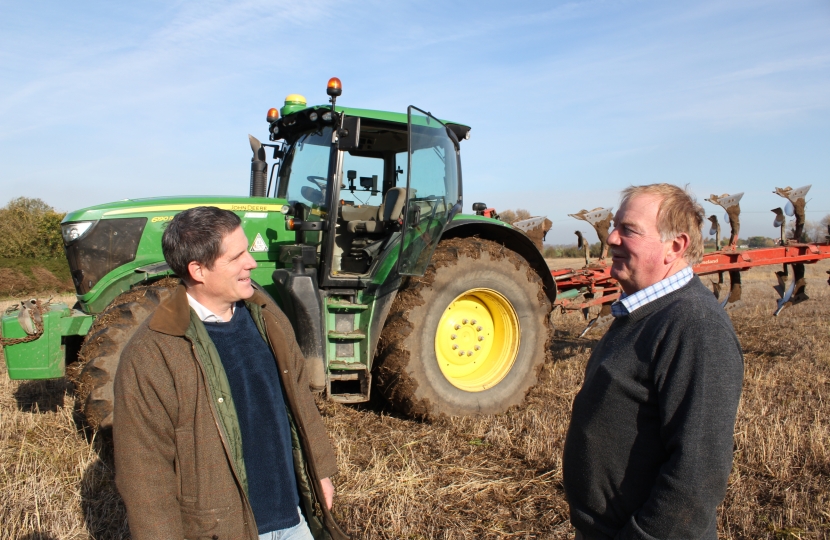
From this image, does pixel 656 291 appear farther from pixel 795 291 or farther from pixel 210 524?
pixel 795 291

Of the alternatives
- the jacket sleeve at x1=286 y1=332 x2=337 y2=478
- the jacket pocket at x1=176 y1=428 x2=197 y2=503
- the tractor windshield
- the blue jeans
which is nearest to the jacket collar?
the jacket pocket at x1=176 y1=428 x2=197 y2=503

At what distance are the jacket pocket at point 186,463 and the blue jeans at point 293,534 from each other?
29 cm

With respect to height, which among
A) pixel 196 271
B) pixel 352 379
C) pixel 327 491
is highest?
pixel 196 271

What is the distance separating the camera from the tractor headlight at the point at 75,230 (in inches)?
179

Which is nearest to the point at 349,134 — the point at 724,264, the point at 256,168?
the point at 256,168

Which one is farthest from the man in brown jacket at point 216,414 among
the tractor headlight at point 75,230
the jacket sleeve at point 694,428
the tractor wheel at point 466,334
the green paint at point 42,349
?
the tractor headlight at point 75,230

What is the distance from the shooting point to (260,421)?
1979mm

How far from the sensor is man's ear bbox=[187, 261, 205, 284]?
1.91 meters

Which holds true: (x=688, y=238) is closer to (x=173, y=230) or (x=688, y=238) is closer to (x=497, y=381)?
(x=173, y=230)

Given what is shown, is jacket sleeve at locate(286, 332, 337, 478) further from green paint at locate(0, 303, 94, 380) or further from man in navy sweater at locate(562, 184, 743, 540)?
green paint at locate(0, 303, 94, 380)

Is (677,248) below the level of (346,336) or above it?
above

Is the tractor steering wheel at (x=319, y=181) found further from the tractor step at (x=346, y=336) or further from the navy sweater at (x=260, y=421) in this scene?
the navy sweater at (x=260, y=421)

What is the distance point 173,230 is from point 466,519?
213 cm

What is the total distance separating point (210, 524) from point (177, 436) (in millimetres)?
268
